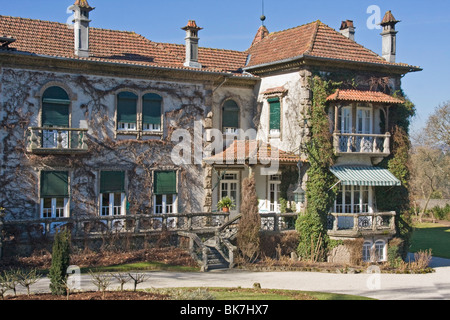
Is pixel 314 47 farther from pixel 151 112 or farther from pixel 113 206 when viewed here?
pixel 113 206

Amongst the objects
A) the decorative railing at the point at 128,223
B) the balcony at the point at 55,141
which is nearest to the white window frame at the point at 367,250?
the decorative railing at the point at 128,223

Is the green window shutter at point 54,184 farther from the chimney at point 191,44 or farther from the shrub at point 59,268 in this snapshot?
the shrub at point 59,268

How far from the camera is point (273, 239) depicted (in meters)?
25.4

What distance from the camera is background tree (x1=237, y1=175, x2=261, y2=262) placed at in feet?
78.3

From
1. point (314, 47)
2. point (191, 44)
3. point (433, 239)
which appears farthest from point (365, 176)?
point (433, 239)

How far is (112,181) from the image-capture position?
985 inches

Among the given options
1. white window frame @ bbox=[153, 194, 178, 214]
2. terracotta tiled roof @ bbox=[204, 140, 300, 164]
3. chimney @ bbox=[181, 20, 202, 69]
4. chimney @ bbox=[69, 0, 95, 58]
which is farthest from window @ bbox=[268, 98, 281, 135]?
chimney @ bbox=[69, 0, 95, 58]

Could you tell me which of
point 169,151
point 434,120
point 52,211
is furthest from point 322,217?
point 434,120

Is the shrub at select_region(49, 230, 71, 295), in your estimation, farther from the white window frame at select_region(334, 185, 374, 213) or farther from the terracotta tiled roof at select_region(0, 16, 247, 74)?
the white window frame at select_region(334, 185, 374, 213)

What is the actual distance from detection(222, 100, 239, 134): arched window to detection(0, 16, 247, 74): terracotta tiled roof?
1.65m

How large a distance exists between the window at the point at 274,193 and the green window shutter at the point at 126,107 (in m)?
6.92

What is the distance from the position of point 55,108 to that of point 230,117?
8.25 meters

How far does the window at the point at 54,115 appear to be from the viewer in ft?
76.8
